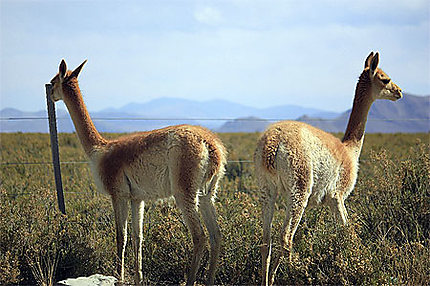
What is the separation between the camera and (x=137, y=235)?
226 inches

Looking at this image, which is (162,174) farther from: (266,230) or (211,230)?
(266,230)

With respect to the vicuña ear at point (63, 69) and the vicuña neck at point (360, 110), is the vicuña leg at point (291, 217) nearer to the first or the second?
the vicuña neck at point (360, 110)

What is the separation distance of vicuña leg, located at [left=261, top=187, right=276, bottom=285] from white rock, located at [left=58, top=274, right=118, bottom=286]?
77.6 inches

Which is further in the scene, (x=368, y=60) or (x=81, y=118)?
(x=368, y=60)

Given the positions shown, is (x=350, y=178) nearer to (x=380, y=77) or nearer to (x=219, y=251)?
(x=380, y=77)

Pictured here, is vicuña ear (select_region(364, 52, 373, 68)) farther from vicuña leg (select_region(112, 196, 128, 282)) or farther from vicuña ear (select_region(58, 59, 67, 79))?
vicuña ear (select_region(58, 59, 67, 79))

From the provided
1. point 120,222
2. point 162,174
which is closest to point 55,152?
point 120,222

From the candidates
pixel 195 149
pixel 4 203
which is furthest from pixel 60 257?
pixel 195 149

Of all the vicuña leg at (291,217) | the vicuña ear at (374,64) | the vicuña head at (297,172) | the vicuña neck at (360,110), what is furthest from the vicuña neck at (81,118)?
the vicuña ear at (374,64)

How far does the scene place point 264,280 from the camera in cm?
525

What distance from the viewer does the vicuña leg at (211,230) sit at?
542 cm

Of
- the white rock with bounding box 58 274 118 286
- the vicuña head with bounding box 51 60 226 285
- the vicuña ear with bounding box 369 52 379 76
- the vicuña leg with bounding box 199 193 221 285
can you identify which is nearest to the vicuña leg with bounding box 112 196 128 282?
the vicuña head with bounding box 51 60 226 285

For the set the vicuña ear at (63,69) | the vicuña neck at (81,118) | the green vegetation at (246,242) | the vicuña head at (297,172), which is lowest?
the green vegetation at (246,242)

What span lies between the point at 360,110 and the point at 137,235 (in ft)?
11.4
